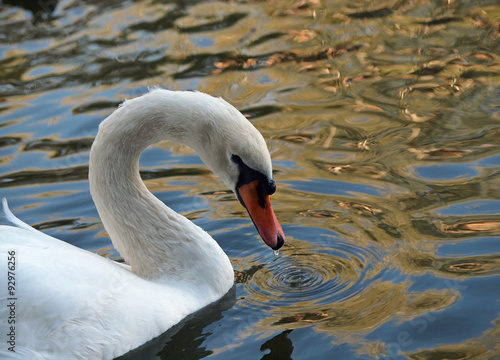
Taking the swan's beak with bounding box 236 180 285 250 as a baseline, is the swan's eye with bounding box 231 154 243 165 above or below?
above

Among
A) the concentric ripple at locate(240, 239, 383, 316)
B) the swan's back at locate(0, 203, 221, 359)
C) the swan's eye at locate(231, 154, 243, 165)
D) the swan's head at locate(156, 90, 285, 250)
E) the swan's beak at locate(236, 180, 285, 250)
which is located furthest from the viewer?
the concentric ripple at locate(240, 239, 383, 316)

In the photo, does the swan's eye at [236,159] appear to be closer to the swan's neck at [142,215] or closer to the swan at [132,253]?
the swan at [132,253]

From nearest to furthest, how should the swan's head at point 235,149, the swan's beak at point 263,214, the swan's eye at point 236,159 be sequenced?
the swan's head at point 235,149 → the swan's eye at point 236,159 → the swan's beak at point 263,214

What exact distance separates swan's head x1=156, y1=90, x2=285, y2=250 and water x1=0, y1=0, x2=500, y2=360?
2.07 ft

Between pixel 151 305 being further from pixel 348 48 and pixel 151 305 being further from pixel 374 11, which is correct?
pixel 374 11

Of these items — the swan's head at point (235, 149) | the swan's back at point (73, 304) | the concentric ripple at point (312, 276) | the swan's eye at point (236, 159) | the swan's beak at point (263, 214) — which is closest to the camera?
the swan's back at point (73, 304)

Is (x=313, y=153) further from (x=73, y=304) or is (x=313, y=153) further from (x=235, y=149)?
(x=73, y=304)

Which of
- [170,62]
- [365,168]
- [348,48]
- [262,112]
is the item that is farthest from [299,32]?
[365,168]

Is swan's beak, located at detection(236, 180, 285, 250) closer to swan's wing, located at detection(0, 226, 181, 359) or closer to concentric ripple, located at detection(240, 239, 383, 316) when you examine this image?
concentric ripple, located at detection(240, 239, 383, 316)

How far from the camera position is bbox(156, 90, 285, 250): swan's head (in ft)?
17.4

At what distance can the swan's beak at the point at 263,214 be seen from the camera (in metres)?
5.55

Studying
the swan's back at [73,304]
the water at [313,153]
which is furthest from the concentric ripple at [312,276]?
the swan's back at [73,304]

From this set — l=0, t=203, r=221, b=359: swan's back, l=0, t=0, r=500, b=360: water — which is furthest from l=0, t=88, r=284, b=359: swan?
l=0, t=0, r=500, b=360: water

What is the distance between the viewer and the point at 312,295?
5730 mm
